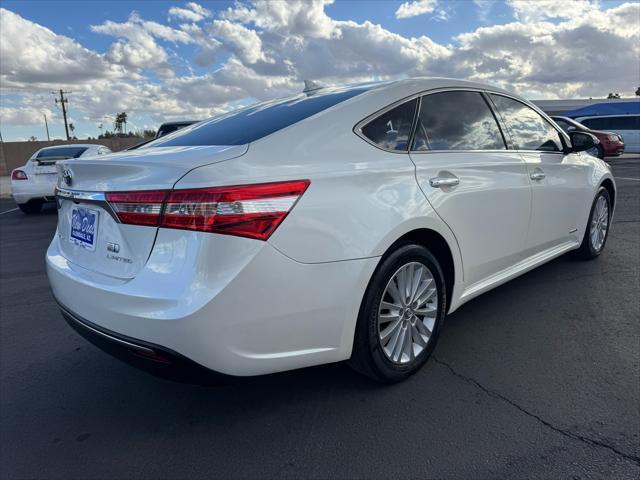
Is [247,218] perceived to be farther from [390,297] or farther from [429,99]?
[429,99]

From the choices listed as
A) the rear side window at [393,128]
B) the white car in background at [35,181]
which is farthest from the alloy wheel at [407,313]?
the white car in background at [35,181]

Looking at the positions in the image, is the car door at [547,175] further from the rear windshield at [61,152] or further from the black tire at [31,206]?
the black tire at [31,206]

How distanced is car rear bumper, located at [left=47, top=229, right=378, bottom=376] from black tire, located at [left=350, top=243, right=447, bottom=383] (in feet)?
0.32

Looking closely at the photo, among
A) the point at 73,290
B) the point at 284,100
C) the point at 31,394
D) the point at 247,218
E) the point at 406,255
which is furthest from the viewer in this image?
the point at 284,100

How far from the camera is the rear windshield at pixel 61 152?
410 inches

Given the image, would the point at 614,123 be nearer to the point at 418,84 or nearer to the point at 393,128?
the point at 418,84

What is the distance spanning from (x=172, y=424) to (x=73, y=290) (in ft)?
2.76

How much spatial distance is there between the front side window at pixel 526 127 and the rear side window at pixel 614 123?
24283mm

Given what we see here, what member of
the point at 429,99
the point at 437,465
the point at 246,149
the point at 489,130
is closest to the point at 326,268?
the point at 246,149

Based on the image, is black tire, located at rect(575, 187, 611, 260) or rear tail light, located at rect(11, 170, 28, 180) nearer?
black tire, located at rect(575, 187, 611, 260)

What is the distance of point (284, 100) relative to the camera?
3.21 m

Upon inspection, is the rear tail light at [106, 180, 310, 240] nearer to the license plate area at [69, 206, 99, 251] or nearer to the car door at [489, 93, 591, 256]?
the license plate area at [69, 206, 99, 251]

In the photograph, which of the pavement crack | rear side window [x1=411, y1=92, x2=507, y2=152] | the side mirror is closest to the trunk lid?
rear side window [x1=411, y1=92, x2=507, y2=152]

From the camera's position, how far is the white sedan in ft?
6.48
